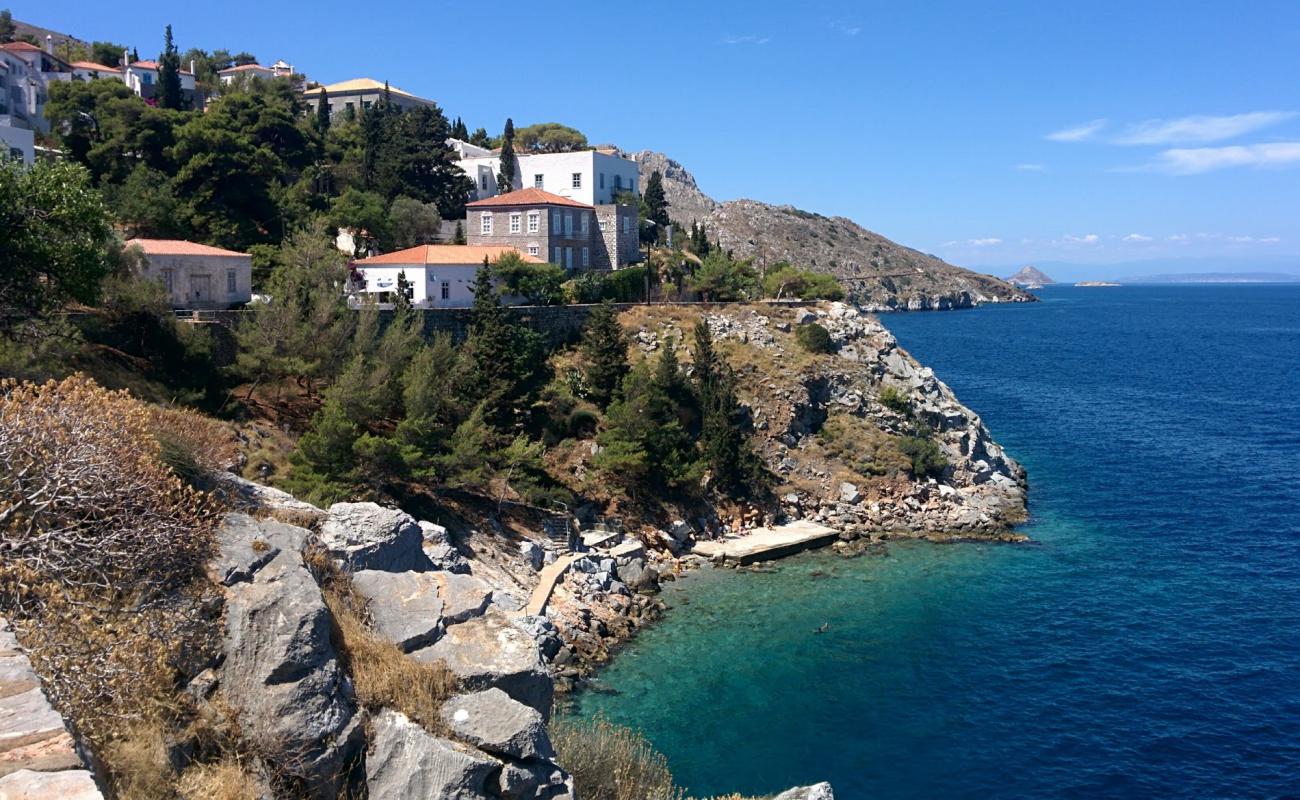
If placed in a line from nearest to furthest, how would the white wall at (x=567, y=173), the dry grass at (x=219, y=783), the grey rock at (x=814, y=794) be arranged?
the dry grass at (x=219, y=783)
the grey rock at (x=814, y=794)
the white wall at (x=567, y=173)

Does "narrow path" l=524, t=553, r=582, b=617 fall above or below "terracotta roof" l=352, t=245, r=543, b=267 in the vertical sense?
below

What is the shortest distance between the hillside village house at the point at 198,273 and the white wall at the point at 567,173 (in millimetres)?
27371

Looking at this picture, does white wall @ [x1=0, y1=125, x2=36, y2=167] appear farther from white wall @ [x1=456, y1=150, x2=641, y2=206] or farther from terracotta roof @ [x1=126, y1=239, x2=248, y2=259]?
white wall @ [x1=456, y1=150, x2=641, y2=206]

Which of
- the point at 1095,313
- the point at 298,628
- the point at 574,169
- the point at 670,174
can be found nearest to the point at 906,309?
the point at 1095,313

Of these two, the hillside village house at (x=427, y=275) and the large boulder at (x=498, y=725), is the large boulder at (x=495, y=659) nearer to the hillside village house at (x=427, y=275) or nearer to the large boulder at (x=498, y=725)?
the large boulder at (x=498, y=725)

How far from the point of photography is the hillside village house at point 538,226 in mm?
54594

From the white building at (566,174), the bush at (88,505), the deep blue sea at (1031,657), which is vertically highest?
the white building at (566,174)

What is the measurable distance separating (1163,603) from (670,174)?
136457mm

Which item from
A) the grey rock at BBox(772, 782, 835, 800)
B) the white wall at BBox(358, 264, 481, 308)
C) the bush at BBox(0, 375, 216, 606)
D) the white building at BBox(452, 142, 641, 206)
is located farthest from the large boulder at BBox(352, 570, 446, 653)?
the white building at BBox(452, 142, 641, 206)

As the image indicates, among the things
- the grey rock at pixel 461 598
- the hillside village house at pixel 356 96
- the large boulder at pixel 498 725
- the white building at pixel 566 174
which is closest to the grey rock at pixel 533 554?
the grey rock at pixel 461 598

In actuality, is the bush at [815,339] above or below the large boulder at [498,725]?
above

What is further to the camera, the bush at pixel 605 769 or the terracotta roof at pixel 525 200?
the terracotta roof at pixel 525 200

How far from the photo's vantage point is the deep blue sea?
848 inches

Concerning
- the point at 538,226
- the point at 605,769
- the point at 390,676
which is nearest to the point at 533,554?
the point at 605,769
